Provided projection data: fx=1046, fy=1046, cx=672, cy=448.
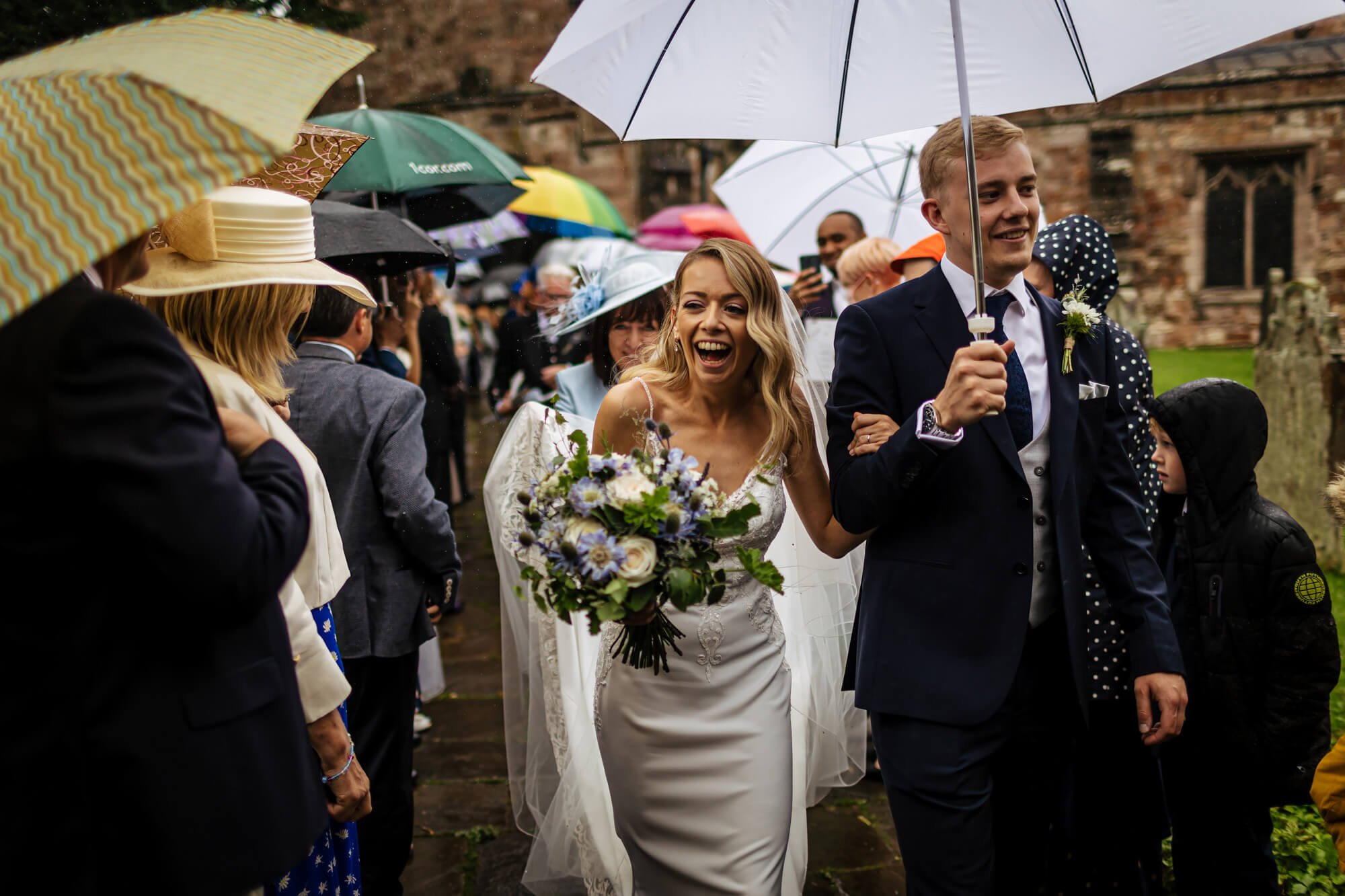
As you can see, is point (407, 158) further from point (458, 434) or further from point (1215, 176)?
point (1215, 176)

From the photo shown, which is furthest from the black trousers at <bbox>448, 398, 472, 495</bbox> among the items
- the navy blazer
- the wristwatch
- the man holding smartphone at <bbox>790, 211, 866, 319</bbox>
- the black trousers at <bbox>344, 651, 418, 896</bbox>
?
the navy blazer

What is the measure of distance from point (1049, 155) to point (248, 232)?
20.3m

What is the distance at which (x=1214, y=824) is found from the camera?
334 centimetres

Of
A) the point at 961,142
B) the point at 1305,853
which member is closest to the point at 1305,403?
the point at 1305,853

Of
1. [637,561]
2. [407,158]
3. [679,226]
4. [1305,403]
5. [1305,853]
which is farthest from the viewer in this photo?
[679,226]

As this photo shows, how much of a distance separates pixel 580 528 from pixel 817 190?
5.64 meters

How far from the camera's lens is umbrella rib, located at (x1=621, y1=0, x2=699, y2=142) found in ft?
10.1

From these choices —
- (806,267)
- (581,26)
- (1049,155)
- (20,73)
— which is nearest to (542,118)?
(1049,155)

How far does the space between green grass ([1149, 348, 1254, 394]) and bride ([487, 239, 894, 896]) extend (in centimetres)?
618

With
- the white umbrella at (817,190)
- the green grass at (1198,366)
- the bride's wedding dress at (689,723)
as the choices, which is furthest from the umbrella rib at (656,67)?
the green grass at (1198,366)

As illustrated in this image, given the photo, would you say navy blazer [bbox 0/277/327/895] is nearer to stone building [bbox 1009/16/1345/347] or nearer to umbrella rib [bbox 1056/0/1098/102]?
umbrella rib [bbox 1056/0/1098/102]

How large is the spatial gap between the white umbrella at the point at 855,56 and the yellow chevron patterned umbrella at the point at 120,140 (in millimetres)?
1561

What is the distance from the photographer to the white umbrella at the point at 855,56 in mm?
2867

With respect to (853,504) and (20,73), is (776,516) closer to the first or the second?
(853,504)
